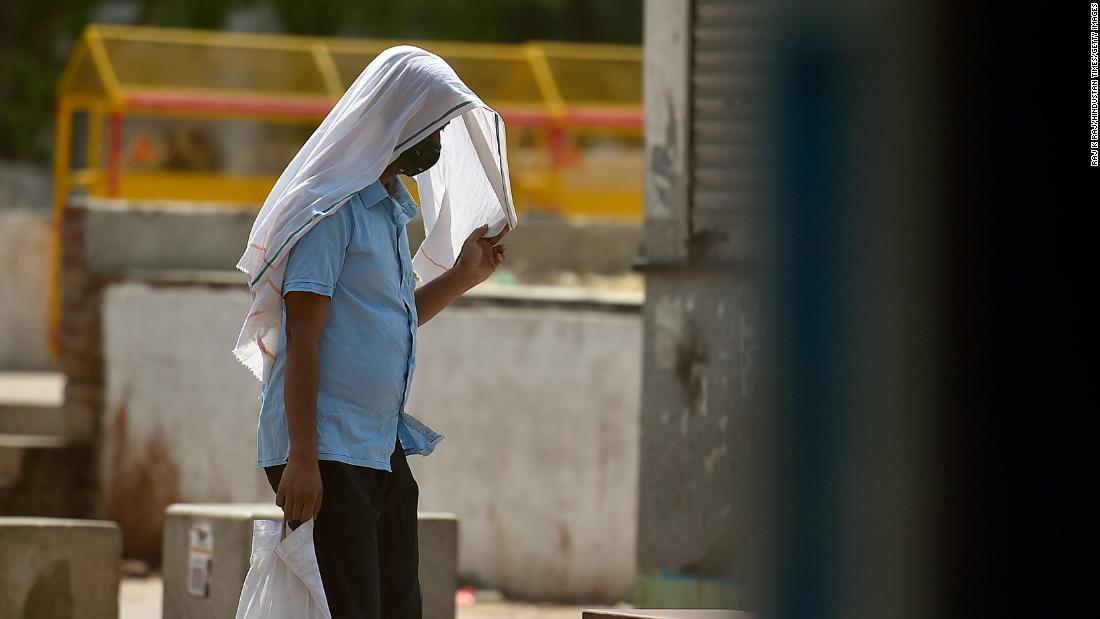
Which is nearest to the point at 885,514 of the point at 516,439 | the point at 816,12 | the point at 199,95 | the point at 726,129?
the point at 816,12

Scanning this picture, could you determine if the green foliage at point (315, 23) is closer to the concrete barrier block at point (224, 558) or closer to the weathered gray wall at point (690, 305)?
the weathered gray wall at point (690, 305)

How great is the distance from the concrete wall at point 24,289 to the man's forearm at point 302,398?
11145mm

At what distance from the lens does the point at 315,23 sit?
21.7 metres

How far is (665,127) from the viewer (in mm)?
5723

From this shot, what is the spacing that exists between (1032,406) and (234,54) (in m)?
11.3

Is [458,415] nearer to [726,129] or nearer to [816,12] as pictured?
[726,129]

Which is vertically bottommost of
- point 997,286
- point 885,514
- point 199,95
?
point 885,514

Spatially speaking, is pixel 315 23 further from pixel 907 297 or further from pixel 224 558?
pixel 907 297

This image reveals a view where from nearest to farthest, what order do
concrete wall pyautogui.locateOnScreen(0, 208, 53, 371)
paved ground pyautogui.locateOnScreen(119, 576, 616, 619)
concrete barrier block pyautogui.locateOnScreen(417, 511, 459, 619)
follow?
concrete barrier block pyautogui.locateOnScreen(417, 511, 459, 619)
paved ground pyautogui.locateOnScreen(119, 576, 616, 619)
concrete wall pyautogui.locateOnScreen(0, 208, 53, 371)

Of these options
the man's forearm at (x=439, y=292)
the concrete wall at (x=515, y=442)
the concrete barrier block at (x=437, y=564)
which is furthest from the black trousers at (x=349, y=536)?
the concrete wall at (x=515, y=442)

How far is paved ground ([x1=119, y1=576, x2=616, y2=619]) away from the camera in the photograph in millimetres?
6898

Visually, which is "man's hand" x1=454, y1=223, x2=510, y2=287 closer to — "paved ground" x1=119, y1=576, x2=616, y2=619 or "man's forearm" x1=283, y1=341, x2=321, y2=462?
"man's forearm" x1=283, y1=341, x2=321, y2=462

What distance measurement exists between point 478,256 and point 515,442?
15.6 ft

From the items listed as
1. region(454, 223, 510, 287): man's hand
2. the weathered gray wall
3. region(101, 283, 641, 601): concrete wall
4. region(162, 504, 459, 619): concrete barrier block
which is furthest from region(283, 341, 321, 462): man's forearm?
region(101, 283, 641, 601): concrete wall
